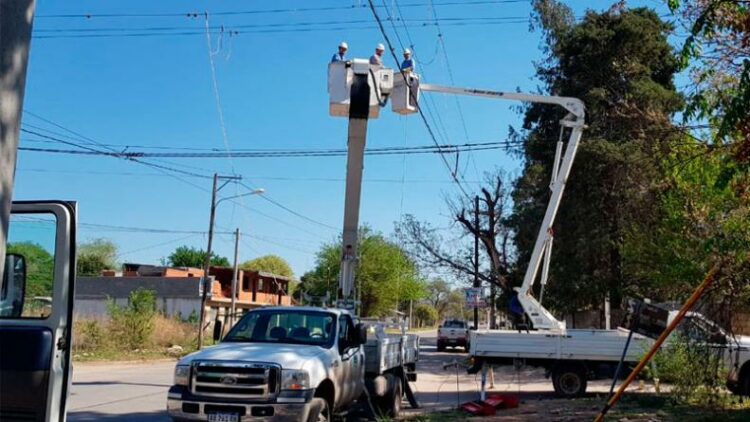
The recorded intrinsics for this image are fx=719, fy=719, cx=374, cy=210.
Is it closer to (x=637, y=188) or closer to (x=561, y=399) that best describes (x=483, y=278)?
(x=637, y=188)

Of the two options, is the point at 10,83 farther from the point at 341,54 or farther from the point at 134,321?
the point at 134,321

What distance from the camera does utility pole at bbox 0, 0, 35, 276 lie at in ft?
9.59

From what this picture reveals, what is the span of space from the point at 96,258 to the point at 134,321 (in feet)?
196

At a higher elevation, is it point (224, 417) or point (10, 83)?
point (10, 83)

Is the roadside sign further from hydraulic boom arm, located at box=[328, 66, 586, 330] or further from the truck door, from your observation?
A: the truck door

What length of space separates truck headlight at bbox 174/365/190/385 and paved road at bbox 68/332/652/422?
4.00m

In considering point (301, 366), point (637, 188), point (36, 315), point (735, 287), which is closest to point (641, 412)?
point (735, 287)

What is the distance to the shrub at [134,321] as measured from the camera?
31250 mm

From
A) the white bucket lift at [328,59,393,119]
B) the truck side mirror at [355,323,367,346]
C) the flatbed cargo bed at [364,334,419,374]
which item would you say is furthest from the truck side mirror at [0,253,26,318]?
the white bucket lift at [328,59,393,119]

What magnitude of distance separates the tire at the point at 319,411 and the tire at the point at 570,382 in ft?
31.1

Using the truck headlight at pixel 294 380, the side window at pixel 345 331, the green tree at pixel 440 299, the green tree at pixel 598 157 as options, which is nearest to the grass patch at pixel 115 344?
the green tree at pixel 598 157

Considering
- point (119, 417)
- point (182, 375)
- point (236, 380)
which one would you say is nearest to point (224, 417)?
point (236, 380)

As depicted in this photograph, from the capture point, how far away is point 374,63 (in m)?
13.2

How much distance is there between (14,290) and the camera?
4609mm
